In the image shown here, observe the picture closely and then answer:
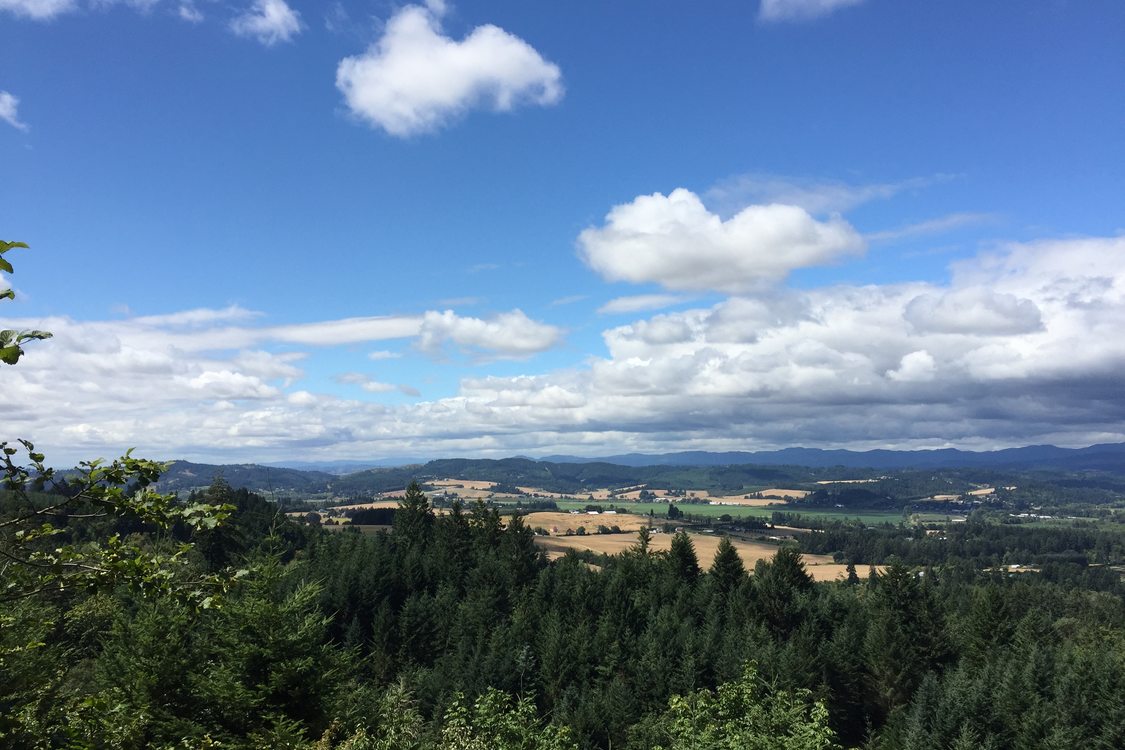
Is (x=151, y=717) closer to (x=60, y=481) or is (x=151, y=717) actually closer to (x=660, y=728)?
(x=60, y=481)

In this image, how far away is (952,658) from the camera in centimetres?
7381

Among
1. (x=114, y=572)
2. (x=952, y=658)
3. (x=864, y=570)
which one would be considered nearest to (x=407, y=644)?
(x=952, y=658)

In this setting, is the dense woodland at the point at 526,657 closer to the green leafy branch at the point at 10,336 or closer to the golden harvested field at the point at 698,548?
the green leafy branch at the point at 10,336

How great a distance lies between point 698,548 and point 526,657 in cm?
11044

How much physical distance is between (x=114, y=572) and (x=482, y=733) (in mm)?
19170

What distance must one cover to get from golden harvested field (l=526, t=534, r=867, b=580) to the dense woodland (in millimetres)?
44854

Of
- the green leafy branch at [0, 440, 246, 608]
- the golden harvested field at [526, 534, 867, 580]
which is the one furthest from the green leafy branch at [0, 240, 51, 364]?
the golden harvested field at [526, 534, 867, 580]

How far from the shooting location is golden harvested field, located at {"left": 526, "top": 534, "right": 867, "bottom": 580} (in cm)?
15029

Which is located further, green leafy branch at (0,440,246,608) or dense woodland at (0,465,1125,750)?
dense woodland at (0,465,1125,750)

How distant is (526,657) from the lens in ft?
219

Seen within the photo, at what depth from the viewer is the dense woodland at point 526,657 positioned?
22406 mm

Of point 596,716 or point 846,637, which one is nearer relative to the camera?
point 596,716

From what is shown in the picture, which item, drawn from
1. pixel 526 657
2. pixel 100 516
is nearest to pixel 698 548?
pixel 526 657

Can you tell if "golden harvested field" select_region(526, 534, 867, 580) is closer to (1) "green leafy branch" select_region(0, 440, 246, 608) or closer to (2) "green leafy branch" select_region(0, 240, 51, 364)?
(1) "green leafy branch" select_region(0, 440, 246, 608)
